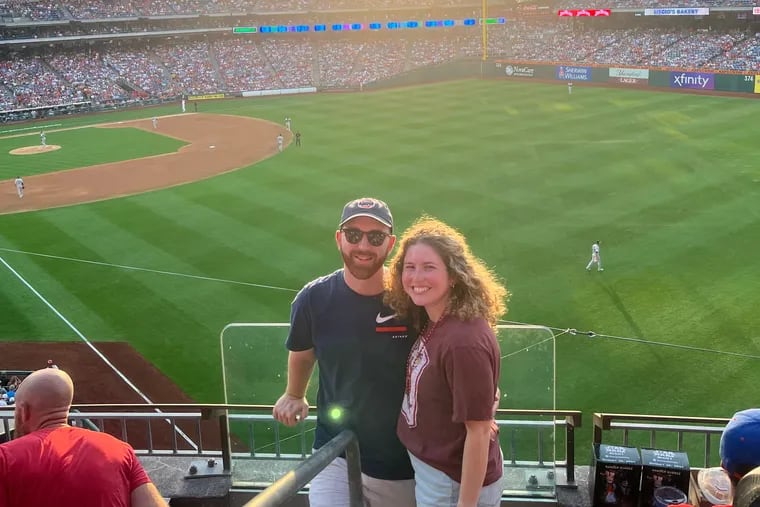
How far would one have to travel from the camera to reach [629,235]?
808 inches

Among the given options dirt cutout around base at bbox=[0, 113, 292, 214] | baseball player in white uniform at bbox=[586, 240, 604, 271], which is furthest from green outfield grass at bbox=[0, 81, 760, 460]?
dirt cutout around base at bbox=[0, 113, 292, 214]

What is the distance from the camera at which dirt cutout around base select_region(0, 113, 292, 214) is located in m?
28.9

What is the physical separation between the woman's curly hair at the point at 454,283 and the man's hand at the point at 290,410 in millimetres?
987

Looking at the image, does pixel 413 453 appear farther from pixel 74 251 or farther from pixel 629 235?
pixel 74 251

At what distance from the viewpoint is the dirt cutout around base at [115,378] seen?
12609 mm

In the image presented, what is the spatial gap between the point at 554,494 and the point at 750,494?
4506 mm

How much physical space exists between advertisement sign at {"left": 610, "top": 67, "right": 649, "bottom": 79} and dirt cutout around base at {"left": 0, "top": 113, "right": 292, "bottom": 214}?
2646 cm

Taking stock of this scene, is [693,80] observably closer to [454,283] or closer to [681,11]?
[681,11]

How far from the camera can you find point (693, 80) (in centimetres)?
4697

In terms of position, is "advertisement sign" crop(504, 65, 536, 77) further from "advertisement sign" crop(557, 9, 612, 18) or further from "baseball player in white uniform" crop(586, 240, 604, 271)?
"baseball player in white uniform" crop(586, 240, 604, 271)

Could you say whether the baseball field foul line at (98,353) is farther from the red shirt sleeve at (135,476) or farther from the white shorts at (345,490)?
the red shirt sleeve at (135,476)

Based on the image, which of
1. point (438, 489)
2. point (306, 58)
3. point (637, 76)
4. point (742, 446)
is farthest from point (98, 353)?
point (306, 58)

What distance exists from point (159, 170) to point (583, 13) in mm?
43988

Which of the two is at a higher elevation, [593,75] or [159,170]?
[593,75]
